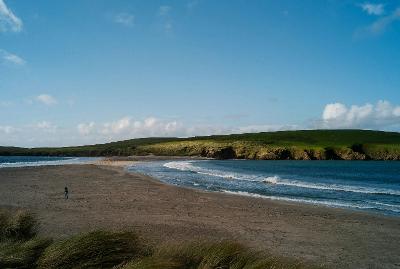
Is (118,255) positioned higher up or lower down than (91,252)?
lower down

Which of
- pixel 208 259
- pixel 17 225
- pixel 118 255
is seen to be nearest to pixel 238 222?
pixel 17 225

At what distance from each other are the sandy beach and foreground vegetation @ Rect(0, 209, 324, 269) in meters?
7.95

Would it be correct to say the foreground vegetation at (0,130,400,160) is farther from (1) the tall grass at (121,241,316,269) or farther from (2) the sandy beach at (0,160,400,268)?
(1) the tall grass at (121,241,316,269)

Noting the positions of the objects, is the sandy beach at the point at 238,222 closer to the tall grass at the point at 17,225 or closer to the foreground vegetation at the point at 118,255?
the tall grass at the point at 17,225

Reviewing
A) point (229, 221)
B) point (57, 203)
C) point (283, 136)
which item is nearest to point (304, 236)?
point (229, 221)

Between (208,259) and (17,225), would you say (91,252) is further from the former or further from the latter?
(17,225)

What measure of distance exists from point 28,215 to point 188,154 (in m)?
141

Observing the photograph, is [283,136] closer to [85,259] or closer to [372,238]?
[372,238]

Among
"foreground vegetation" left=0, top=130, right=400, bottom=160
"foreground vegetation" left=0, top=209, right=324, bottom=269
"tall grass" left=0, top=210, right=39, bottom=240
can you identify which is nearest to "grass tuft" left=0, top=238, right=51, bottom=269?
"foreground vegetation" left=0, top=209, right=324, bottom=269

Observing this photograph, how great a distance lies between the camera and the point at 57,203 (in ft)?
94.8

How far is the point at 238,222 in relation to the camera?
73.9ft

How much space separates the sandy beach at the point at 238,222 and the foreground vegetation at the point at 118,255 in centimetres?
795

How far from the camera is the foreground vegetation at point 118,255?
7.43 metres

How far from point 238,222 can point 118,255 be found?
595 inches
